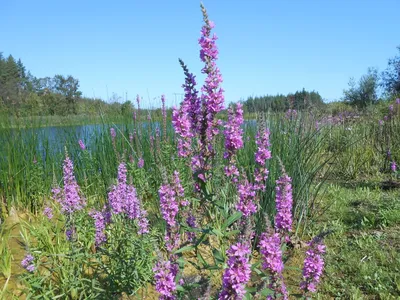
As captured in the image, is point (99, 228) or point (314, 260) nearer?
point (314, 260)

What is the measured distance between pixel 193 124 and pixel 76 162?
179 inches

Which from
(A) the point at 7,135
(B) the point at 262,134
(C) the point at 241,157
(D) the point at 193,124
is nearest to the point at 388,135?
(C) the point at 241,157

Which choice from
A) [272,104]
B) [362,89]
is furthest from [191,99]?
[362,89]

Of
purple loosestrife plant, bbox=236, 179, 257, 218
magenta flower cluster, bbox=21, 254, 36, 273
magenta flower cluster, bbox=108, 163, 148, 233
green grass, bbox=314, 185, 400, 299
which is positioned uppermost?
purple loosestrife plant, bbox=236, 179, 257, 218

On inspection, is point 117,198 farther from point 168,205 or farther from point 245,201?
point 245,201

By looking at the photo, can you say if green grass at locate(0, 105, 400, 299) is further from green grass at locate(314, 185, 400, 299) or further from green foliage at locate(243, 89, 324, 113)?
green foliage at locate(243, 89, 324, 113)

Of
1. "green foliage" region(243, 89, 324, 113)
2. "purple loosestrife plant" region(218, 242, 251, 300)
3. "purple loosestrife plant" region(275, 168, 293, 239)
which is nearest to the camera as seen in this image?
"purple loosestrife plant" region(218, 242, 251, 300)

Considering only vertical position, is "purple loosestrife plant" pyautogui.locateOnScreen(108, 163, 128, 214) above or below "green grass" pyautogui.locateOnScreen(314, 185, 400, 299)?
above

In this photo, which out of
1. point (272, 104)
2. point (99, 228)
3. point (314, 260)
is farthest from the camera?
point (272, 104)

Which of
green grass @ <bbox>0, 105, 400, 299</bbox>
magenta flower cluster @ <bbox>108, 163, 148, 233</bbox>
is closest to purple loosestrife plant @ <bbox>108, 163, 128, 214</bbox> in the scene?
magenta flower cluster @ <bbox>108, 163, 148, 233</bbox>

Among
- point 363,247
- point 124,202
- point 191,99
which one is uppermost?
point 191,99

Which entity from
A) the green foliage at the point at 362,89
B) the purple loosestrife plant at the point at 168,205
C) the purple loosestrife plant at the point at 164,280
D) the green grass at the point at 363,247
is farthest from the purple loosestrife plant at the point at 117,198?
the green foliage at the point at 362,89

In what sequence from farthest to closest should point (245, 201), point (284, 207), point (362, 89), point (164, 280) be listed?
point (362, 89) < point (245, 201) < point (284, 207) < point (164, 280)

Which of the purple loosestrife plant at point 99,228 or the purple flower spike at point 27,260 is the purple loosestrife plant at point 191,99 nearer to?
the purple loosestrife plant at point 99,228
